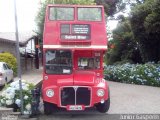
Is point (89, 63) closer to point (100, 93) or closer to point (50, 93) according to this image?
point (100, 93)

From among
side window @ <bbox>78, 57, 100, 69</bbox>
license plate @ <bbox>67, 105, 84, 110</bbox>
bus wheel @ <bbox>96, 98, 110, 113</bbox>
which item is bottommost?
bus wheel @ <bbox>96, 98, 110, 113</bbox>

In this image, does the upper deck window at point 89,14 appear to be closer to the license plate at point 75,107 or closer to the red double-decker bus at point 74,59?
the red double-decker bus at point 74,59

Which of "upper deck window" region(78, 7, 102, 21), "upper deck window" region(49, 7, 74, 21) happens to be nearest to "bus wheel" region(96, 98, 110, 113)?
"upper deck window" region(78, 7, 102, 21)

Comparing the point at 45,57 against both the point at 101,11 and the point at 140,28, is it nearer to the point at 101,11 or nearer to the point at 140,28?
the point at 101,11

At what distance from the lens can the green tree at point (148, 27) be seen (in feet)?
79.3

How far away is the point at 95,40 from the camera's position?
509 inches

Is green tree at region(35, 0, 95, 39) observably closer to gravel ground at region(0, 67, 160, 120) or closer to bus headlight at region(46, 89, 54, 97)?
gravel ground at region(0, 67, 160, 120)

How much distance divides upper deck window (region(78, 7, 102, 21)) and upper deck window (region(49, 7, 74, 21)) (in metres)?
0.30

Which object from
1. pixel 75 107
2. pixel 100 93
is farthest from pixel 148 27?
pixel 75 107

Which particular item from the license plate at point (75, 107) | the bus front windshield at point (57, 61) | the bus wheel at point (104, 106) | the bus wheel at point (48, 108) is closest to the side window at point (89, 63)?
the bus front windshield at point (57, 61)

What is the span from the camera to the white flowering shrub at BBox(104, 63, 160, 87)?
23.1 metres

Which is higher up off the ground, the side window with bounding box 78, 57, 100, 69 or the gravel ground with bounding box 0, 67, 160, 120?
the side window with bounding box 78, 57, 100, 69

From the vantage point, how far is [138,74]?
2444 centimetres

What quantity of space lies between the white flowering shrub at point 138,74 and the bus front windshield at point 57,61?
34.9 ft
